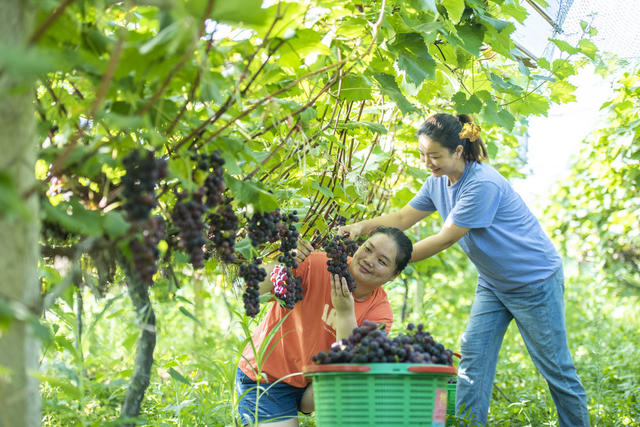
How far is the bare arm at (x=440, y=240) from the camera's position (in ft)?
9.41

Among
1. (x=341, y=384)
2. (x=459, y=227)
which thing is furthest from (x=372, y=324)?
(x=459, y=227)

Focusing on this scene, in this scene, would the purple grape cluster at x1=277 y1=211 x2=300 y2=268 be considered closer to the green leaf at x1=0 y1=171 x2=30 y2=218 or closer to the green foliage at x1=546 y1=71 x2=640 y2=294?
the green leaf at x1=0 y1=171 x2=30 y2=218

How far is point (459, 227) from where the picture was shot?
289 cm

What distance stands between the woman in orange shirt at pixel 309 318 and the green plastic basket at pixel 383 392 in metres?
0.75

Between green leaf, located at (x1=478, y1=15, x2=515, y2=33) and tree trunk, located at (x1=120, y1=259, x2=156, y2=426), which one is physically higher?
green leaf, located at (x1=478, y1=15, x2=515, y2=33)

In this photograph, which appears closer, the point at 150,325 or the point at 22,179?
the point at 22,179

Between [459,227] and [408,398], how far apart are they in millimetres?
1368

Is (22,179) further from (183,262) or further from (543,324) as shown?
(543,324)

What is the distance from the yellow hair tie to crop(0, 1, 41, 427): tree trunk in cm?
220

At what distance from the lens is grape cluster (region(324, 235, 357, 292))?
7.55 feet

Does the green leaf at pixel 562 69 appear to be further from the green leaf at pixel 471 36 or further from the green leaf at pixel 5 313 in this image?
the green leaf at pixel 5 313

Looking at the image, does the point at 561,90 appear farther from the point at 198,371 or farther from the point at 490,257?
the point at 198,371

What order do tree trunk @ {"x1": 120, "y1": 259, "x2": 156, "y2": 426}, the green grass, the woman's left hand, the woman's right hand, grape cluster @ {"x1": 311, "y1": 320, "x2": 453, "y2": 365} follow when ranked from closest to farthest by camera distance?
1. tree trunk @ {"x1": 120, "y1": 259, "x2": 156, "y2": 426}
2. grape cluster @ {"x1": 311, "y1": 320, "x2": 453, "y2": 365}
3. the green grass
4. the woman's left hand
5. the woman's right hand

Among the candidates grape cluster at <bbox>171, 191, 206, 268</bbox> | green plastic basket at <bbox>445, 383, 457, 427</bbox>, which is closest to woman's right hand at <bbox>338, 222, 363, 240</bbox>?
green plastic basket at <bbox>445, 383, 457, 427</bbox>
